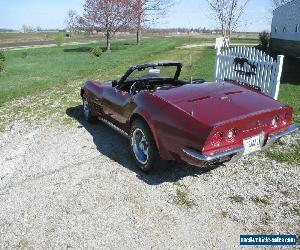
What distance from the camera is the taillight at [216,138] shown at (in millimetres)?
3694

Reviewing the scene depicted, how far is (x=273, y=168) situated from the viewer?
15.7ft

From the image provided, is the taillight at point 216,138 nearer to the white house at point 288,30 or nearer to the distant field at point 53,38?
the white house at point 288,30

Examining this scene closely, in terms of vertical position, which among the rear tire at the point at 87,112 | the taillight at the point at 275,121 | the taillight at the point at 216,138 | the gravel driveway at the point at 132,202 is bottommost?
the gravel driveway at the point at 132,202

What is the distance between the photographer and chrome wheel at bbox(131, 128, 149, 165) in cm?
468

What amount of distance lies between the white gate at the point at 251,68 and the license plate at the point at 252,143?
3.81 metres

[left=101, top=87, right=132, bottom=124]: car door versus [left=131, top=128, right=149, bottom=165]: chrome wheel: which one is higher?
[left=101, top=87, right=132, bottom=124]: car door

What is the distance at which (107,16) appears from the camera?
30.4 m

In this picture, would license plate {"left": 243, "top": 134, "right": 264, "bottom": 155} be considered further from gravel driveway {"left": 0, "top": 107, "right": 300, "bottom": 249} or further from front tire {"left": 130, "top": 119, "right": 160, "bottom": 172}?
front tire {"left": 130, "top": 119, "right": 160, "bottom": 172}

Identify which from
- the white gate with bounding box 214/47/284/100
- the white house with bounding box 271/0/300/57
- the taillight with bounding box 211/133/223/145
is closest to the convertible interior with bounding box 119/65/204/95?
the taillight with bounding box 211/133/223/145

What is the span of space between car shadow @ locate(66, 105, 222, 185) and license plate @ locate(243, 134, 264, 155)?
906 millimetres

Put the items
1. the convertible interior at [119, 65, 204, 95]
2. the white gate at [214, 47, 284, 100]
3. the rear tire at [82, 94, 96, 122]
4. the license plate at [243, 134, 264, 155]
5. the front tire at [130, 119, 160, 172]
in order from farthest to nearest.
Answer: the white gate at [214, 47, 284, 100] < the rear tire at [82, 94, 96, 122] < the convertible interior at [119, 65, 204, 95] < the front tire at [130, 119, 160, 172] < the license plate at [243, 134, 264, 155]

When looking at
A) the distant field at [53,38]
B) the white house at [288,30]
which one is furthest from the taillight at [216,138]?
the distant field at [53,38]

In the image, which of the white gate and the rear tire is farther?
the white gate

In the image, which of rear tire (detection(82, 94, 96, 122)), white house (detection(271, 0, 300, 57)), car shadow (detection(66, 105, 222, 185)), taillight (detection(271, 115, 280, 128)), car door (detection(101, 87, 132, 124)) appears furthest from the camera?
white house (detection(271, 0, 300, 57))
